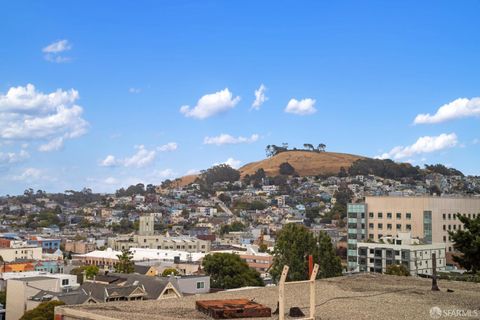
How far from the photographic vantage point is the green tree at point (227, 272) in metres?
49.2

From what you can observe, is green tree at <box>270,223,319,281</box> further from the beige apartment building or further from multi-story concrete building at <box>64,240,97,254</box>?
multi-story concrete building at <box>64,240,97,254</box>

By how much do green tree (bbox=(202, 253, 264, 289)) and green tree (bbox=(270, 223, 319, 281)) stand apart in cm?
342

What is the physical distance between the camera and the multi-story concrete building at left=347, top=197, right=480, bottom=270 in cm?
7150

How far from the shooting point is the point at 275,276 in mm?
46219

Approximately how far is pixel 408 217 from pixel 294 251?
3096 centimetres

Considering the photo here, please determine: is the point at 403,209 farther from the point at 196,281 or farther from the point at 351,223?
the point at 196,281

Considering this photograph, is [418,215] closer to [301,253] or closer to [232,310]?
[301,253]

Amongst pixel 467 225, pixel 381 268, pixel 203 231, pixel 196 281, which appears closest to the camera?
pixel 467 225

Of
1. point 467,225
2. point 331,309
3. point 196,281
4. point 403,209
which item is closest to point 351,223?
point 403,209

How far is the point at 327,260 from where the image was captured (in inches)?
1791

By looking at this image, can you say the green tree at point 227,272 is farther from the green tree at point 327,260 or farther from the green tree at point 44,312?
the green tree at point 44,312

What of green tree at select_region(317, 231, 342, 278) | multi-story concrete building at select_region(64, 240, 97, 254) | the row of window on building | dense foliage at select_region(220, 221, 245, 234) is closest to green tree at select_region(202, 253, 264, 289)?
green tree at select_region(317, 231, 342, 278)

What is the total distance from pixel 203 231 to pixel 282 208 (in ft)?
175

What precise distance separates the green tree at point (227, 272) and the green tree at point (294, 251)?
135 inches
